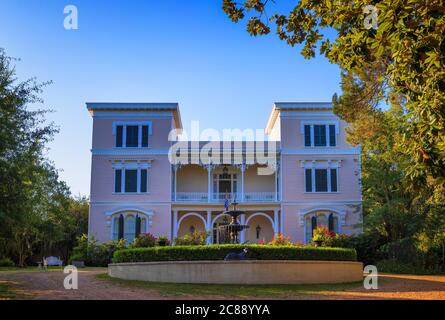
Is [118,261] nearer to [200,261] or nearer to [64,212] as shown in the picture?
[200,261]

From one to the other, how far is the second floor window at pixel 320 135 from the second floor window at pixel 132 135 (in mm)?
9957

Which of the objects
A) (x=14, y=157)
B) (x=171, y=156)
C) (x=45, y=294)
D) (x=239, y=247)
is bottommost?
(x=45, y=294)

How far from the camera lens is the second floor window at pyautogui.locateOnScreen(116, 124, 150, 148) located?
34625 millimetres

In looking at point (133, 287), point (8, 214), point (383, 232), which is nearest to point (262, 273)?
point (133, 287)

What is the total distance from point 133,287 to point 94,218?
1848cm

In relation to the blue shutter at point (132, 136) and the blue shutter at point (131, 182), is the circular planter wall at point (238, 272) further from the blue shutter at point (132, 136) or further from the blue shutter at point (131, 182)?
the blue shutter at point (132, 136)

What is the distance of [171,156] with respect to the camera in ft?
113

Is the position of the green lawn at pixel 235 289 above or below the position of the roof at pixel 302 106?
below

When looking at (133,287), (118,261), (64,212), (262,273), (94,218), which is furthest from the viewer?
(64,212)

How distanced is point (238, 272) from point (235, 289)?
155 centimetres

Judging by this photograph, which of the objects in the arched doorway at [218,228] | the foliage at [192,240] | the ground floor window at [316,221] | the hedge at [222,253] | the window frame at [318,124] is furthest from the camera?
the arched doorway at [218,228]

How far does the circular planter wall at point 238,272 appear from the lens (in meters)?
17.5

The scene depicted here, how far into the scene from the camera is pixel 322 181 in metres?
34.2

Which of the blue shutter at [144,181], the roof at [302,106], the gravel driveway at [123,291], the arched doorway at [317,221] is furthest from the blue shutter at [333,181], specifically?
the gravel driveway at [123,291]
